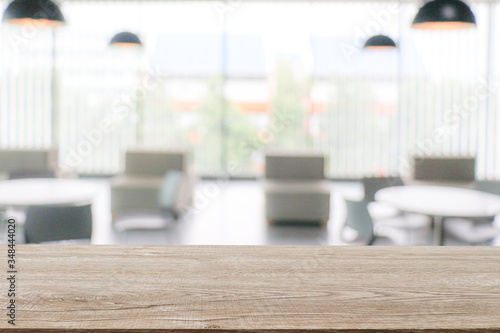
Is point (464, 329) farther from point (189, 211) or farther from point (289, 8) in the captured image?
point (289, 8)

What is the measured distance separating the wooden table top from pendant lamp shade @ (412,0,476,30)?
253 centimetres

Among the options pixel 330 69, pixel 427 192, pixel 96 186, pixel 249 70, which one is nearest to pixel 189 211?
pixel 96 186

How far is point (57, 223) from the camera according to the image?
316 centimetres

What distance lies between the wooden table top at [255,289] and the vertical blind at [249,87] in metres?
8.71

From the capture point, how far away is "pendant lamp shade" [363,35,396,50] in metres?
5.62

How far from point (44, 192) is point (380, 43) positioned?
3.79 meters

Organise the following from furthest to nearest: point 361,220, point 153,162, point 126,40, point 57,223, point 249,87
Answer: point 249,87, point 153,162, point 126,40, point 361,220, point 57,223

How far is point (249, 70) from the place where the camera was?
10508 mm

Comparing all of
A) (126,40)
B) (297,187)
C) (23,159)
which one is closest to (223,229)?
(297,187)

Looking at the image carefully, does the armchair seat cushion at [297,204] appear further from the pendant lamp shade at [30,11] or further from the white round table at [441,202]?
the pendant lamp shade at [30,11]

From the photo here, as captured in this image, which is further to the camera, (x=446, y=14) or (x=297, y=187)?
(x=297, y=187)

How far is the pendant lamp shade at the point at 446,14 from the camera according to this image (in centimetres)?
347

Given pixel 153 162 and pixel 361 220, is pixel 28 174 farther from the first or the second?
pixel 361 220

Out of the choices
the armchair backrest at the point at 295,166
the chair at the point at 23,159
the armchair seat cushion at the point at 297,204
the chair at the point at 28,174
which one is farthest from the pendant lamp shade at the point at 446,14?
the chair at the point at 23,159
